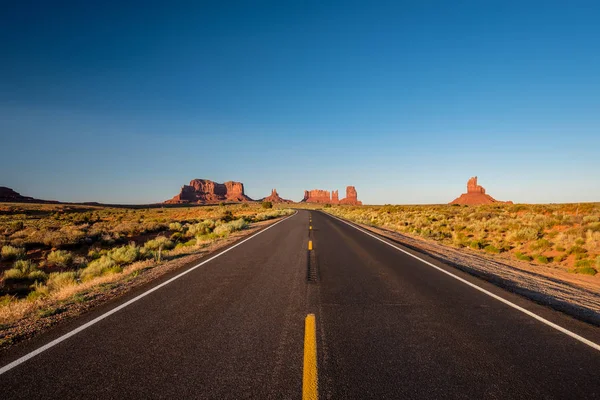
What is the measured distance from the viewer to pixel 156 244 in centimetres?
1527

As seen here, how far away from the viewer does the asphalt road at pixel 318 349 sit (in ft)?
9.86

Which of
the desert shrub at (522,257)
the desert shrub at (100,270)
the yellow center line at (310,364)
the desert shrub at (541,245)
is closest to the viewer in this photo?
the yellow center line at (310,364)

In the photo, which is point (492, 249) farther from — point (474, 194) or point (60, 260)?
point (474, 194)

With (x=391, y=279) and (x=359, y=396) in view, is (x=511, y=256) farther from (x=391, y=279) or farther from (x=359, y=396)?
(x=359, y=396)

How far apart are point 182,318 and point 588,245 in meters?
17.9

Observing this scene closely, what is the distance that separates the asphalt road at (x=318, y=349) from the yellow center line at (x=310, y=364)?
2.3 inches

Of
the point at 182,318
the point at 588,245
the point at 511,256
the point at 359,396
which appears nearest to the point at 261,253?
the point at 182,318

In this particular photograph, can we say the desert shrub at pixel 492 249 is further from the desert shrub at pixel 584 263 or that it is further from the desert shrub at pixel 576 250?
the desert shrub at pixel 584 263

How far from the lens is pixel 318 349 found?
12.2 feet

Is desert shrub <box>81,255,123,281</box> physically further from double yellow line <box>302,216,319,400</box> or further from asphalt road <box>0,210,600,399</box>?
double yellow line <box>302,216,319,400</box>

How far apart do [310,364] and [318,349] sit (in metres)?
0.38

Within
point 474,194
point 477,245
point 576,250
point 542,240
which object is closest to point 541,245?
point 542,240

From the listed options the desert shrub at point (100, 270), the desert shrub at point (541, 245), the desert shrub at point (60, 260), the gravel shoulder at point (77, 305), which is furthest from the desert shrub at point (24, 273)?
the desert shrub at point (541, 245)

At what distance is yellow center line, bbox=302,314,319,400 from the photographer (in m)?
2.86
